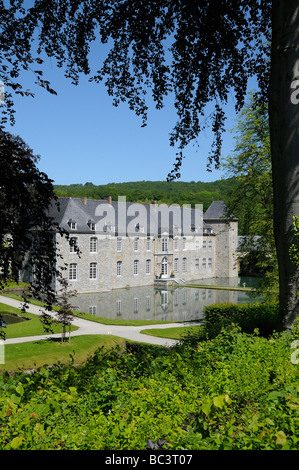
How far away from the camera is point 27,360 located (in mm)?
12453

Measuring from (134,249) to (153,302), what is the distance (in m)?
11.5

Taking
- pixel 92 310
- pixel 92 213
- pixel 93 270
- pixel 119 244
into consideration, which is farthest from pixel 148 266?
pixel 92 310

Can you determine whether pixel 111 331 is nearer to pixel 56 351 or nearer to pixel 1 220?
pixel 56 351

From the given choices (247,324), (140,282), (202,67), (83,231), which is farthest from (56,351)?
(140,282)

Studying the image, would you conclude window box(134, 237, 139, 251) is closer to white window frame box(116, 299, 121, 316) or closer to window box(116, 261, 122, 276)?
window box(116, 261, 122, 276)

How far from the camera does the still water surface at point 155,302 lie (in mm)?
24062

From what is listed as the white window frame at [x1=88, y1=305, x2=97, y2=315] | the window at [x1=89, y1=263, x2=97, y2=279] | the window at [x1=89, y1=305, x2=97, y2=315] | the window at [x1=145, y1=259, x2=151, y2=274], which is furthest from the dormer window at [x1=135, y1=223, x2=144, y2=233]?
the white window frame at [x1=88, y1=305, x2=97, y2=315]

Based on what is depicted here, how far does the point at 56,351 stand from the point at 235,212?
35.4 ft

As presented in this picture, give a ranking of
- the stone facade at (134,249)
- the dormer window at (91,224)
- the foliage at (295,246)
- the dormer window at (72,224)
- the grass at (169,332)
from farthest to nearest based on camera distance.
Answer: the dormer window at (91,224), the stone facade at (134,249), the dormer window at (72,224), the grass at (169,332), the foliage at (295,246)

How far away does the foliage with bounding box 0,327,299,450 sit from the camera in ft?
7.84

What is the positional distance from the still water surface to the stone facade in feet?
6.72

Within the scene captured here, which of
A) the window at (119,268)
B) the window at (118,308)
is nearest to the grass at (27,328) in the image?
the window at (118,308)

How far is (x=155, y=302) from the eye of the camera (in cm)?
2947

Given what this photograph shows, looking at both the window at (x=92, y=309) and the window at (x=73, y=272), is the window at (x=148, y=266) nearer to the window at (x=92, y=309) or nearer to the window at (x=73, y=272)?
the window at (x=73, y=272)
